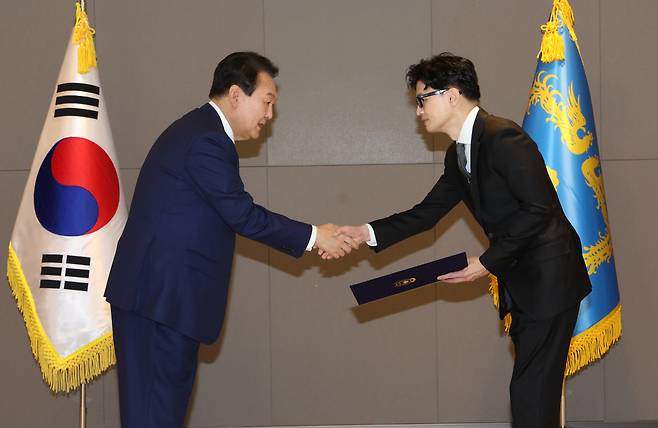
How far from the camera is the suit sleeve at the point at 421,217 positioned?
359 centimetres

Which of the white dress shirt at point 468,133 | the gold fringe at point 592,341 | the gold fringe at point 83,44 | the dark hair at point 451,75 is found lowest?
the gold fringe at point 592,341

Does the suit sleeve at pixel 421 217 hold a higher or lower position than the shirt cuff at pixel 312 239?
higher

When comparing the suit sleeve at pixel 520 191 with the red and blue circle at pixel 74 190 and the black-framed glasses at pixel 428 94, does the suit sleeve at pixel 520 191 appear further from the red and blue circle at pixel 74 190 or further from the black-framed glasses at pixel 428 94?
the red and blue circle at pixel 74 190

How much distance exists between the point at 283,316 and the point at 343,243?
1.19 meters

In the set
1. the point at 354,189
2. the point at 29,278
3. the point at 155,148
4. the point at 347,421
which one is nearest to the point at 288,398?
the point at 347,421

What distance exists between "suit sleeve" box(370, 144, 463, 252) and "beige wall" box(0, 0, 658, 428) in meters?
0.87

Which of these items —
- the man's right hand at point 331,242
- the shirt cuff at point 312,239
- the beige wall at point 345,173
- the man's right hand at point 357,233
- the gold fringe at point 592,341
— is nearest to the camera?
the shirt cuff at point 312,239

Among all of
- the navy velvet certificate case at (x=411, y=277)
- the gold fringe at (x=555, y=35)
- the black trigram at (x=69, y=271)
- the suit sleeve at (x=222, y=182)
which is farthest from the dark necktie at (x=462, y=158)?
the black trigram at (x=69, y=271)

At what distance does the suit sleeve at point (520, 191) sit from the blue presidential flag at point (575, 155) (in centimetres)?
96

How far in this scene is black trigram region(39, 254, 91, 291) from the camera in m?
3.75

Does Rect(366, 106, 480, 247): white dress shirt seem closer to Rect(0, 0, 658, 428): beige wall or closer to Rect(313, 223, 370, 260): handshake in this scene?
Rect(313, 223, 370, 260): handshake

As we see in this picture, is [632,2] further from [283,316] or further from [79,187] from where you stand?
[79,187]

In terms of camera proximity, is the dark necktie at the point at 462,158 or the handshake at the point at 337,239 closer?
the dark necktie at the point at 462,158

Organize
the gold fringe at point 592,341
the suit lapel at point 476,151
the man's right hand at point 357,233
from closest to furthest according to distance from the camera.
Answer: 1. the suit lapel at point 476,151
2. the man's right hand at point 357,233
3. the gold fringe at point 592,341
